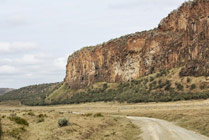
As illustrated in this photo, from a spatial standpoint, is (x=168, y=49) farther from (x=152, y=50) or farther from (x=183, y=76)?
(x=183, y=76)

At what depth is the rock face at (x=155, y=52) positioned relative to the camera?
84875 millimetres

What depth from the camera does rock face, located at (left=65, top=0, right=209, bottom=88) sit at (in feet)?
278

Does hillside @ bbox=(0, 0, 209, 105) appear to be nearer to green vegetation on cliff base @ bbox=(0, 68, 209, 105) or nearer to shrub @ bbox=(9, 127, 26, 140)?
green vegetation on cliff base @ bbox=(0, 68, 209, 105)

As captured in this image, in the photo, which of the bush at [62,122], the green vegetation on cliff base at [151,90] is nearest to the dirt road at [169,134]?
the bush at [62,122]

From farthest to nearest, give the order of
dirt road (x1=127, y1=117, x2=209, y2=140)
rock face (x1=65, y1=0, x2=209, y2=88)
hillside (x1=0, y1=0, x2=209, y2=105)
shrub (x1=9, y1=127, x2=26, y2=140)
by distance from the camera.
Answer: rock face (x1=65, y1=0, x2=209, y2=88), hillside (x1=0, y1=0, x2=209, y2=105), dirt road (x1=127, y1=117, x2=209, y2=140), shrub (x1=9, y1=127, x2=26, y2=140)

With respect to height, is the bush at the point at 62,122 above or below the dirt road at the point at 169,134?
above

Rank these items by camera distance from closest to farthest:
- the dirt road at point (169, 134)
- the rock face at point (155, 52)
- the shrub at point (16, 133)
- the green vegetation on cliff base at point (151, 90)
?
the shrub at point (16, 133), the dirt road at point (169, 134), the green vegetation on cliff base at point (151, 90), the rock face at point (155, 52)

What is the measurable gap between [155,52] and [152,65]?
4972 millimetres

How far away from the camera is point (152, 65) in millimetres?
99688

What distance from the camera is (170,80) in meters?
84.9

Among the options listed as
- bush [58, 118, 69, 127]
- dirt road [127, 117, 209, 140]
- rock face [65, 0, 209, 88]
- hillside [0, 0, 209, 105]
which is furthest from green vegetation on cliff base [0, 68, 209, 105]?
bush [58, 118, 69, 127]

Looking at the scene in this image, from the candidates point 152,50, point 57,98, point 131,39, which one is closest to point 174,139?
point 152,50

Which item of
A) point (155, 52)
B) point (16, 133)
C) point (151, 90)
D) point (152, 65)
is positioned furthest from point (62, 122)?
point (155, 52)

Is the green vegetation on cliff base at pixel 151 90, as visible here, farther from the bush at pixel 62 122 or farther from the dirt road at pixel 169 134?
the bush at pixel 62 122
